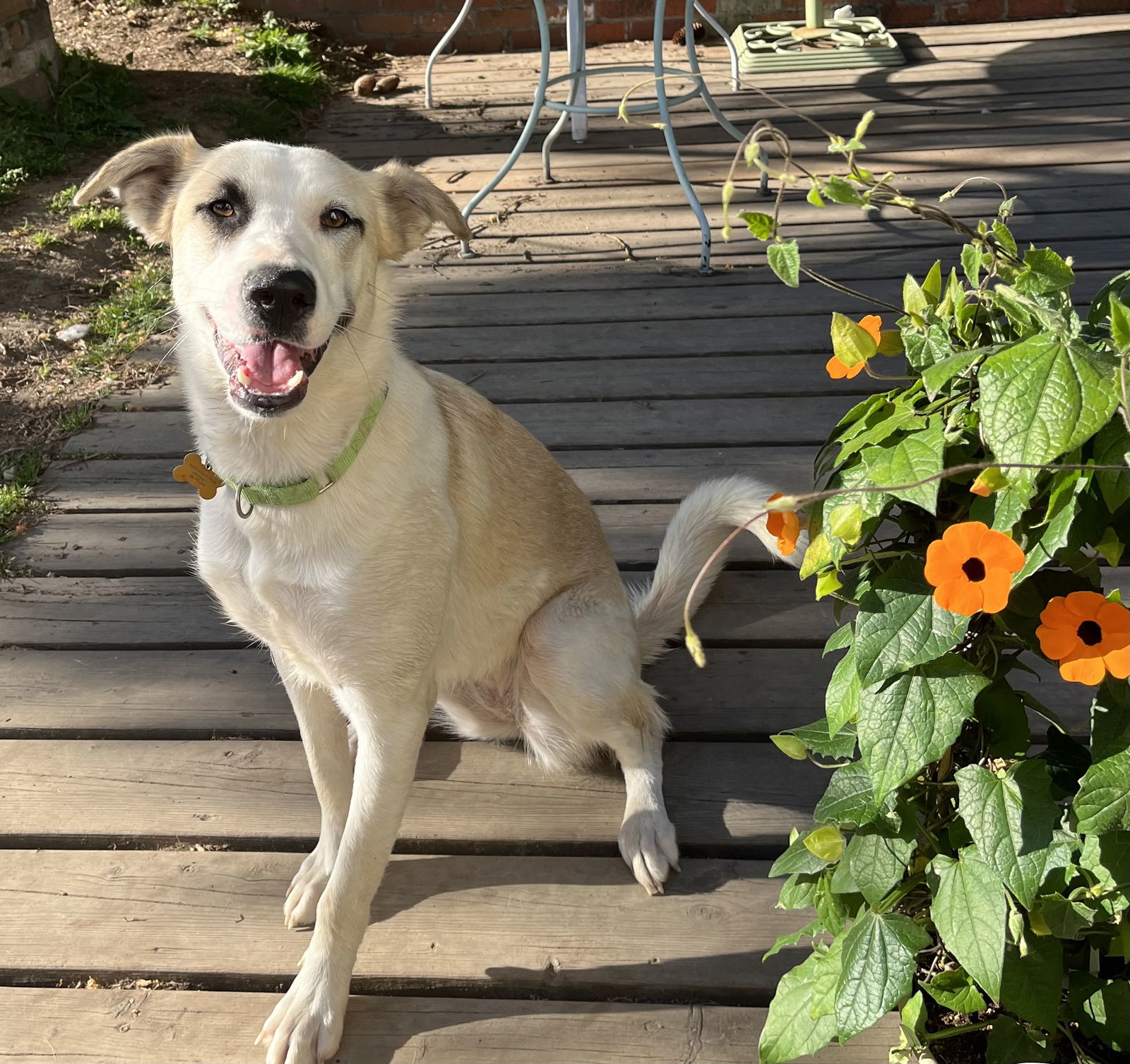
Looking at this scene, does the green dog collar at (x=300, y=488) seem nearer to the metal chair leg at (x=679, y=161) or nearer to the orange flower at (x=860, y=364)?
the orange flower at (x=860, y=364)

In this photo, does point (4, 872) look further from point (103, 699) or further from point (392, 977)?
point (392, 977)

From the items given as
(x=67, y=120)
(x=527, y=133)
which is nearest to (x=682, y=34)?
(x=527, y=133)

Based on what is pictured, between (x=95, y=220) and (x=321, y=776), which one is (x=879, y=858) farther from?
(x=95, y=220)

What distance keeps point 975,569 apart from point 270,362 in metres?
1.13

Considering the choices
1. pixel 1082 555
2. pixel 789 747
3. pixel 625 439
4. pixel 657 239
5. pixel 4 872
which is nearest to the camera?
pixel 1082 555

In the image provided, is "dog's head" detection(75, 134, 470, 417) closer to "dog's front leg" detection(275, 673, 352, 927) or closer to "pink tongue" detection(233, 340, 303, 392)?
"pink tongue" detection(233, 340, 303, 392)

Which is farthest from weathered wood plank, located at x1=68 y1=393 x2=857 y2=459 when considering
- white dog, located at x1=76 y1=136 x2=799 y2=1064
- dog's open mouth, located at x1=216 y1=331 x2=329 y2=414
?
dog's open mouth, located at x1=216 y1=331 x2=329 y2=414

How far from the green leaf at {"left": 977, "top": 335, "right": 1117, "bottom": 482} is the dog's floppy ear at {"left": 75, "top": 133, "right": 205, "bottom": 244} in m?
1.51

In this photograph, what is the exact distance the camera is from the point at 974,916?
1.17 metres

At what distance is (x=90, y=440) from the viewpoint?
10.8 feet

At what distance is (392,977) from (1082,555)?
1290mm

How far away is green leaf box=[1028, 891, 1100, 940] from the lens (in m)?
1.17

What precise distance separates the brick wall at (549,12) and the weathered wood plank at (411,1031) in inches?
237

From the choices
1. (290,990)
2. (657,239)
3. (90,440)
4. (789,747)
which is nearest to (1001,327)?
(789,747)
